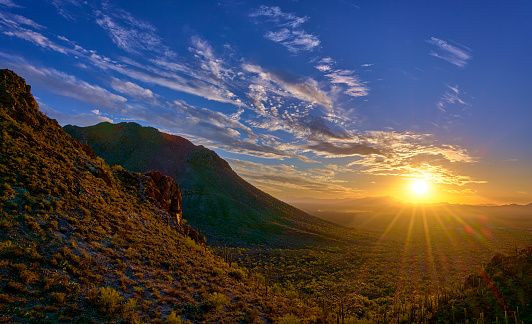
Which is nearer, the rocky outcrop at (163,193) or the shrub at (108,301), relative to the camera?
the shrub at (108,301)

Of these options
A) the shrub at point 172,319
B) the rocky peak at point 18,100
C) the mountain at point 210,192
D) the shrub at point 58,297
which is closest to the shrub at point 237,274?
the shrub at point 172,319

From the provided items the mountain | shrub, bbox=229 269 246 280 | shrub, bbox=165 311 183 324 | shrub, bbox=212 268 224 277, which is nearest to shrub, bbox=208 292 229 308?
shrub, bbox=165 311 183 324

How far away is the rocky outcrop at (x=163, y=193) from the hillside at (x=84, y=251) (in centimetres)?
166

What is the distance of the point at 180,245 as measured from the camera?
1903 cm

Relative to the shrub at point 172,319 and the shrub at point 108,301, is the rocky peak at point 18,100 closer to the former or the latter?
the shrub at point 108,301

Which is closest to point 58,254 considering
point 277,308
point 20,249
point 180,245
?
point 20,249

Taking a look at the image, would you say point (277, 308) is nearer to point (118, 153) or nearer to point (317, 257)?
point (317, 257)

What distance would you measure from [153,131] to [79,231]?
10771 centimetres

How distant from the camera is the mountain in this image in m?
67.0

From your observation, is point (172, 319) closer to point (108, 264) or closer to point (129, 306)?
point (129, 306)

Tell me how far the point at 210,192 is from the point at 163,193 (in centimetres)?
6177

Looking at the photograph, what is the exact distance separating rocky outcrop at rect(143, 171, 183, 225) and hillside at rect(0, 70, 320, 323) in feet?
5.43

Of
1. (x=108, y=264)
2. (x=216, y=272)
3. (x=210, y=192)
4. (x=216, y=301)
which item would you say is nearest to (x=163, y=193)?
(x=216, y=272)

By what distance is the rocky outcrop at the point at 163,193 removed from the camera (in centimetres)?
2362
